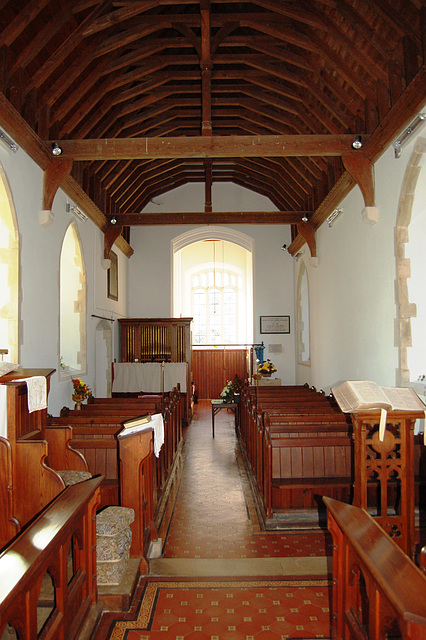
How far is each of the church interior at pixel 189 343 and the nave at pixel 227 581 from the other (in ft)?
0.07

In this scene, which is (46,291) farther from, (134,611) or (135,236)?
(135,236)

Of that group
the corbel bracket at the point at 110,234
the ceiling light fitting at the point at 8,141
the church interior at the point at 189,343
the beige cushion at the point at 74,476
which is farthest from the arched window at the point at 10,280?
the corbel bracket at the point at 110,234

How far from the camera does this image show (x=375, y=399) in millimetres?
2852

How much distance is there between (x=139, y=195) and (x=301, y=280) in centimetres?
437

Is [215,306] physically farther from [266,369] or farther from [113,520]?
[113,520]

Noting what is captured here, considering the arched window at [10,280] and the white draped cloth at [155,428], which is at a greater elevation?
the arched window at [10,280]

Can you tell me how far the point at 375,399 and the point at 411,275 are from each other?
2.93 m

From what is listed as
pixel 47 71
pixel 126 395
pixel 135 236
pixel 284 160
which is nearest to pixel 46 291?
pixel 47 71

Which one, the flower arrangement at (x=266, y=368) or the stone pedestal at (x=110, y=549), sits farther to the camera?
the flower arrangement at (x=266, y=368)

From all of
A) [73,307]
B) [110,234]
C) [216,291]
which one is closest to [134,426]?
[73,307]

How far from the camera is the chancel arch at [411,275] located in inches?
203

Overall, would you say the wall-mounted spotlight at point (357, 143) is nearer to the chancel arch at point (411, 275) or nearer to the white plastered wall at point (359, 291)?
the white plastered wall at point (359, 291)

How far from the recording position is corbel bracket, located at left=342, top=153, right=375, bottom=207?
6.17 metres

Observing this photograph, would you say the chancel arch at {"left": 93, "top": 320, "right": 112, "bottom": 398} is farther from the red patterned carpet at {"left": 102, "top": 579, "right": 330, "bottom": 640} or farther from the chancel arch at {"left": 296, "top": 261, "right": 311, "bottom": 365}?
the red patterned carpet at {"left": 102, "top": 579, "right": 330, "bottom": 640}
